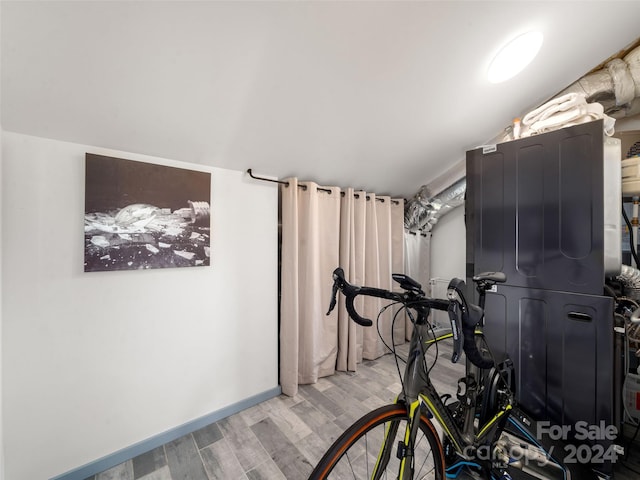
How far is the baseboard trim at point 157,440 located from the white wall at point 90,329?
0.03m

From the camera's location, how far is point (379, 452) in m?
1.01

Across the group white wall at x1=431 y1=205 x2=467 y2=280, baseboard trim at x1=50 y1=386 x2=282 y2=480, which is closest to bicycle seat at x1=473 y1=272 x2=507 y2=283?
baseboard trim at x1=50 y1=386 x2=282 y2=480

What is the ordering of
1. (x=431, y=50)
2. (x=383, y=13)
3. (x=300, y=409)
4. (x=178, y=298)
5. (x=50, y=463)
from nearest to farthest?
(x=383, y=13)
(x=50, y=463)
(x=431, y=50)
(x=178, y=298)
(x=300, y=409)

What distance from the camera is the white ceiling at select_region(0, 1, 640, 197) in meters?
0.95

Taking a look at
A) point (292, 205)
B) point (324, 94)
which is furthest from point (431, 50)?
point (292, 205)

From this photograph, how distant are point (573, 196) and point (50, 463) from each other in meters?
3.02

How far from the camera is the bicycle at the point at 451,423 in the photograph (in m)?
0.73

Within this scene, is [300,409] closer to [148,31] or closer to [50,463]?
[50,463]

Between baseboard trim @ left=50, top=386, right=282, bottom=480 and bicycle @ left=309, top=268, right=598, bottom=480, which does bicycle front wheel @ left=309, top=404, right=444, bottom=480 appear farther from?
baseboard trim @ left=50, top=386, right=282, bottom=480

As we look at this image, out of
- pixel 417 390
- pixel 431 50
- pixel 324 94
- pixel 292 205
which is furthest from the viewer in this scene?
pixel 292 205

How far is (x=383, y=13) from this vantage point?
1074 millimetres

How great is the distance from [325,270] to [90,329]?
164 cm

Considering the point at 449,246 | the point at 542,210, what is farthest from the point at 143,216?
the point at 449,246

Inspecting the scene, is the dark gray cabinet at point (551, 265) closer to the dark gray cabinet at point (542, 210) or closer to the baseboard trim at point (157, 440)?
the dark gray cabinet at point (542, 210)
